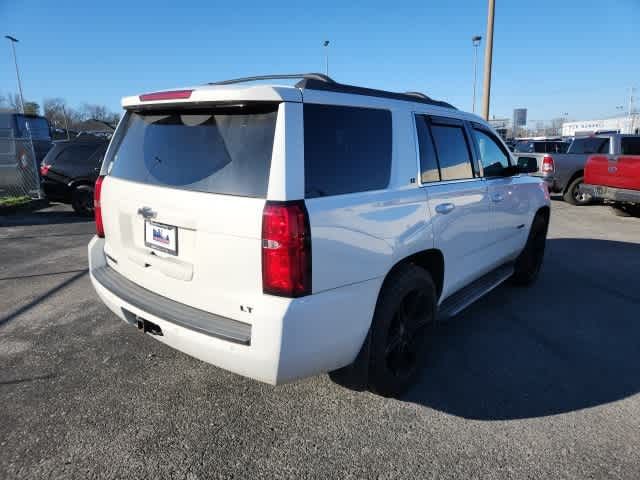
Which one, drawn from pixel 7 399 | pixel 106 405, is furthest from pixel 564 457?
pixel 7 399

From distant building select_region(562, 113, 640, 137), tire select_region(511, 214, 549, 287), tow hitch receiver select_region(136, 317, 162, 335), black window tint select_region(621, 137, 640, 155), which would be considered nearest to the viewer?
tow hitch receiver select_region(136, 317, 162, 335)

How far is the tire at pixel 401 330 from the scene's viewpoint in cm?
258

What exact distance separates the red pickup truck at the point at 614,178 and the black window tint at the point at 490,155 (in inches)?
262

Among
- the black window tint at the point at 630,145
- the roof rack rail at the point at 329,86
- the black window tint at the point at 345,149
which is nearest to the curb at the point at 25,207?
the roof rack rail at the point at 329,86

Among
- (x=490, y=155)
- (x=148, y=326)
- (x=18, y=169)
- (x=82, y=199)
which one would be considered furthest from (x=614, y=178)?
(x=18, y=169)

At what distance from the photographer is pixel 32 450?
91.6 inches

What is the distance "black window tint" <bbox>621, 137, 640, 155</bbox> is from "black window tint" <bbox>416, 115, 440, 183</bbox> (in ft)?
29.8

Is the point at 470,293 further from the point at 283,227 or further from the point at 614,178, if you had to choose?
the point at 614,178

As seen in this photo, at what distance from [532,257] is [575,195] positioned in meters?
8.97

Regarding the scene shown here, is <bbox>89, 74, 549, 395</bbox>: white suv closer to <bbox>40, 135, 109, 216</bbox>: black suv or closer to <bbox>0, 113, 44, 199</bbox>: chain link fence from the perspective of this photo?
<bbox>40, 135, 109, 216</bbox>: black suv

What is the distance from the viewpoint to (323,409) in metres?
2.76

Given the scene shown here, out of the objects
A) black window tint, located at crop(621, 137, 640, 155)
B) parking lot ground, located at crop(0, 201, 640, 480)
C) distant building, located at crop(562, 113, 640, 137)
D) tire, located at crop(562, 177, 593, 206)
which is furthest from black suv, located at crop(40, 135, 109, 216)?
distant building, located at crop(562, 113, 640, 137)

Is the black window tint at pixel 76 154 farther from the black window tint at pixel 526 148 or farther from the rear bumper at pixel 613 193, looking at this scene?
the black window tint at pixel 526 148

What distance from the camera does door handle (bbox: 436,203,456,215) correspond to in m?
3.01
